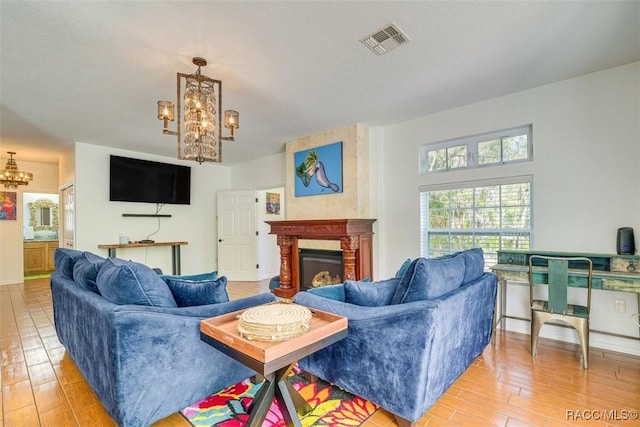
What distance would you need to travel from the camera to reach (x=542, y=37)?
2.28 meters

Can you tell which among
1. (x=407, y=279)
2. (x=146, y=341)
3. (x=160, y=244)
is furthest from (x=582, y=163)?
(x=160, y=244)

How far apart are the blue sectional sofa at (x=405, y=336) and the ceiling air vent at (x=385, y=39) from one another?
1656 mm

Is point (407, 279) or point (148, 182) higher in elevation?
point (148, 182)

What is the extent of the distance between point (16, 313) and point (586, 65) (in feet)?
23.3

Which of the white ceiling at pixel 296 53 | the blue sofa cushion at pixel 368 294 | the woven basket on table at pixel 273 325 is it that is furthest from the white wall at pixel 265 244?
the woven basket on table at pixel 273 325

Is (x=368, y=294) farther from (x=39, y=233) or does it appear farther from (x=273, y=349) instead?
(x=39, y=233)

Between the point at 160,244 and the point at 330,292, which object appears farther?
the point at 160,244

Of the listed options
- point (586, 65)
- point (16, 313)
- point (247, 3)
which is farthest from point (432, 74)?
point (16, 313)

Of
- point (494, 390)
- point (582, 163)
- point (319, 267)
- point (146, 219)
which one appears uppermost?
point (582, 163)

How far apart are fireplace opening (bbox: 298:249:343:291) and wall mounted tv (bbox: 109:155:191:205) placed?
2987 mm

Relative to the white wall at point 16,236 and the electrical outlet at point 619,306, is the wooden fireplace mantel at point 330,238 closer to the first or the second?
the electrical outlet at point 619,306

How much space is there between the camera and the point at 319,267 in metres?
4.74

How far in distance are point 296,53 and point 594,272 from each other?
3.12 metres

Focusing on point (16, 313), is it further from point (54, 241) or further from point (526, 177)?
point (526, 177)
